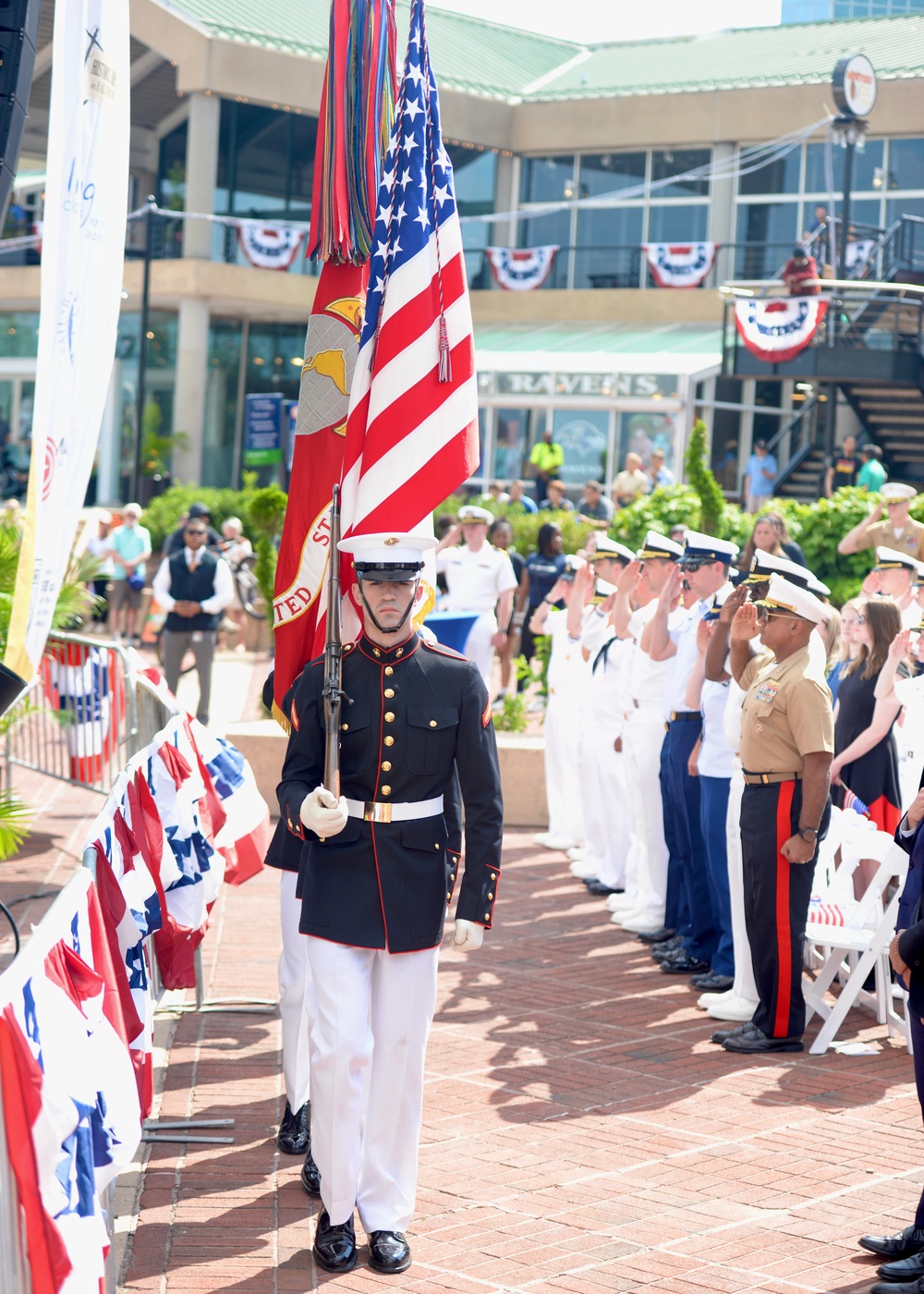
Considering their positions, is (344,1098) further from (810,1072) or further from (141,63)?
(141,63)

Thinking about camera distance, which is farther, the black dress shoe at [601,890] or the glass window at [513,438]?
the glass window at [513,438]

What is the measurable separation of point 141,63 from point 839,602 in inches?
969

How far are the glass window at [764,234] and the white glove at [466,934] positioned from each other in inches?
1134

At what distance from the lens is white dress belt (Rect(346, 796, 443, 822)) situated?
4781mm

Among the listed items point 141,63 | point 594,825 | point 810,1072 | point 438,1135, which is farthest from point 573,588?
point 141,63

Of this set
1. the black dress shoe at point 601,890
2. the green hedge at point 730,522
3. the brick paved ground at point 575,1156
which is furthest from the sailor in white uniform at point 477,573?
the brick paved ground at point 575,1156

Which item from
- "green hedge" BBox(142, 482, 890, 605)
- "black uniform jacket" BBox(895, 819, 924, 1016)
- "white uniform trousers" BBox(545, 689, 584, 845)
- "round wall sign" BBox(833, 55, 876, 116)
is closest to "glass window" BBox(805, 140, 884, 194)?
"round wall sign" BBox(833, 55, 876, 116)

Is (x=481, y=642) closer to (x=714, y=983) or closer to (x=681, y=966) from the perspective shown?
(x=681, y=966)

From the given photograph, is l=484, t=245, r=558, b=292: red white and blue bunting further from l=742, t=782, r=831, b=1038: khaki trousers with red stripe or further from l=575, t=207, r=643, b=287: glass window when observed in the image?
l=742, t=782, r=831, b=1038: khaki trousers with red stripe

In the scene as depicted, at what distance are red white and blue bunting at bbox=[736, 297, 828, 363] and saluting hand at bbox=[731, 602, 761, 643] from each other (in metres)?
15.8

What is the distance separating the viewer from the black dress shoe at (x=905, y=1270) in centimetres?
459

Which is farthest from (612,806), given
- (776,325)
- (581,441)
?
(581,441)

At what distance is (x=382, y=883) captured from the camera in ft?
15.5

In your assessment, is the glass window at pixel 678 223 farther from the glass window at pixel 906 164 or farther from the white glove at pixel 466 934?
the white glove at pixel 466 934
